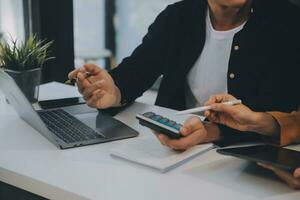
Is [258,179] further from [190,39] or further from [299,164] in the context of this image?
[190,39]

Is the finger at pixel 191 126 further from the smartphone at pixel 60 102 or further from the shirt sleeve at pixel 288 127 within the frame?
the smartphone at pixel 60 102

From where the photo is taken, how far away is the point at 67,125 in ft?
3.90

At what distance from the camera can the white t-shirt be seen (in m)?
1.48

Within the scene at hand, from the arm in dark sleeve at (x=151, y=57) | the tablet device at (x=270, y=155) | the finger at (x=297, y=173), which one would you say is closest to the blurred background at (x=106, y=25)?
the arm in dark sleeve at (x=151, y=57)

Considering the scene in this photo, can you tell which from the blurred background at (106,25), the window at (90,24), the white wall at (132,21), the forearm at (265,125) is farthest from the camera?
the window at (90,24)

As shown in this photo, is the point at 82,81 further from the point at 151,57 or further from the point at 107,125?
the point at 151,57

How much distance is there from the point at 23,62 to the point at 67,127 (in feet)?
0.99

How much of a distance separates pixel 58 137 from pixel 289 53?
73 centimetres

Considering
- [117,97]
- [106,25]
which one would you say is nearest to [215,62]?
[117,97]

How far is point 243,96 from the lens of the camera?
139cm

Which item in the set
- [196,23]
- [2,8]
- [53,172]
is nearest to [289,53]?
[196,23]

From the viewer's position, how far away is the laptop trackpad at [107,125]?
1.15 m

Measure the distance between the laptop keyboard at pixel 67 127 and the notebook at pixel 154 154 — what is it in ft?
0.37

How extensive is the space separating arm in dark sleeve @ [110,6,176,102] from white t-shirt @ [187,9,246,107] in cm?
12
